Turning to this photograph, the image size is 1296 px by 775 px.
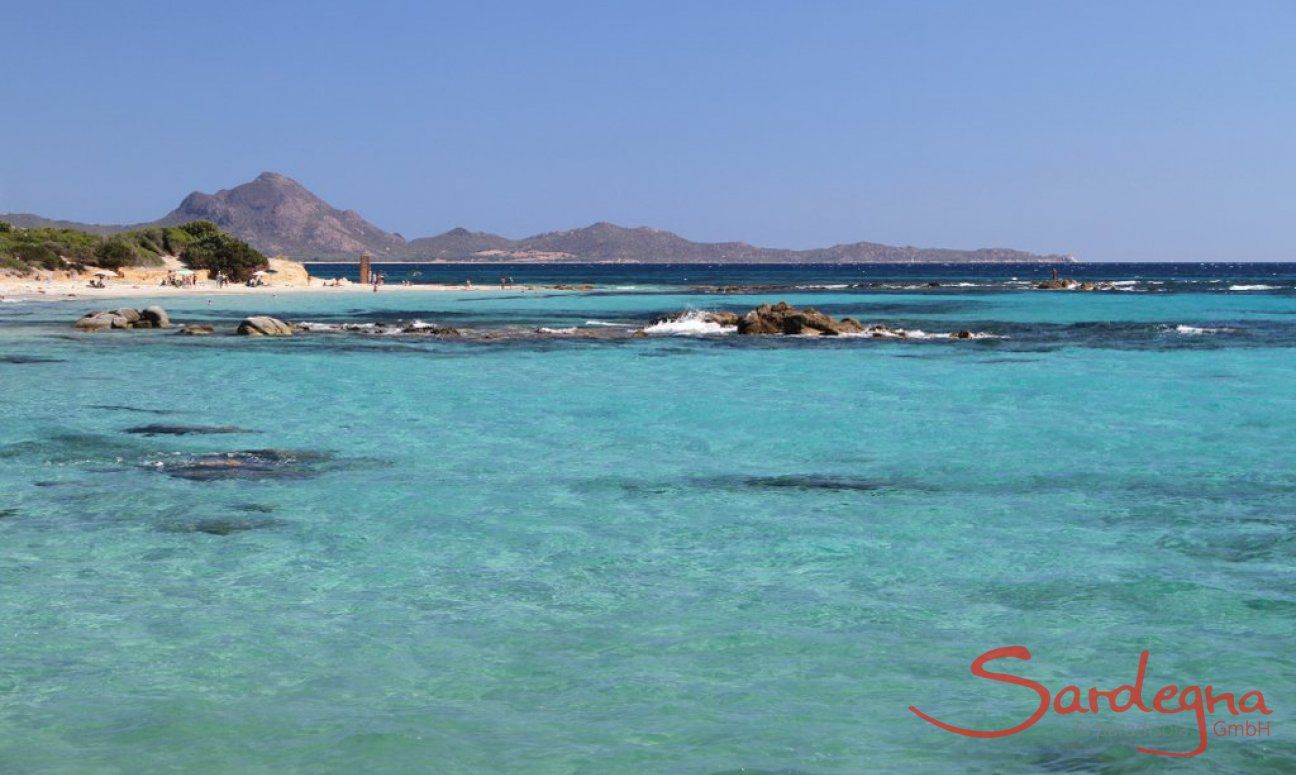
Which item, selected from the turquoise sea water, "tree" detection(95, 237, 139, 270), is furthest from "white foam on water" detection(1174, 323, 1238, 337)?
"tree" detection(95, 237, 139, 270)

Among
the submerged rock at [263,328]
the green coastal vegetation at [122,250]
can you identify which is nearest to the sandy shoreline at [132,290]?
the green coastal vegetation at [122,250]

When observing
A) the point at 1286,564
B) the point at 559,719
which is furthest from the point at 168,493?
the point at 1286,564

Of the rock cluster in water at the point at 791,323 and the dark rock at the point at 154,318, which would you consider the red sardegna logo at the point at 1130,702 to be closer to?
the rock cluster in water at the point at 791,323

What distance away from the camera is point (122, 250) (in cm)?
8875

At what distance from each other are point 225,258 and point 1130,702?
9267cm

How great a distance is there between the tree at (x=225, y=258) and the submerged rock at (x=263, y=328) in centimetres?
5129

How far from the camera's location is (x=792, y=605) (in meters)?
10.2

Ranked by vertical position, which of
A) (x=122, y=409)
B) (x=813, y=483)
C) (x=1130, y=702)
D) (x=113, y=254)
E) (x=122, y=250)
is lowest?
(x=1130, y=702)

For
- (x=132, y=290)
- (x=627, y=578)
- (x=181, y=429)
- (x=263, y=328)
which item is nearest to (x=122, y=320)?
(x=263, y=328)

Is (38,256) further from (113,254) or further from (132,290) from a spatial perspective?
(132,290)

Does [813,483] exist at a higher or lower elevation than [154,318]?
lower

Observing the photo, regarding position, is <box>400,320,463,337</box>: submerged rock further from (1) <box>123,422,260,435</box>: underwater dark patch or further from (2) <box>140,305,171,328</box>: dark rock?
(1) <box>123,422,260,435</box>: underwater dark patch

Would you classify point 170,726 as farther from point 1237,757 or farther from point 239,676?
point 1237,757

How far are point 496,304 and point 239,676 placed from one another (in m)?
67.6
